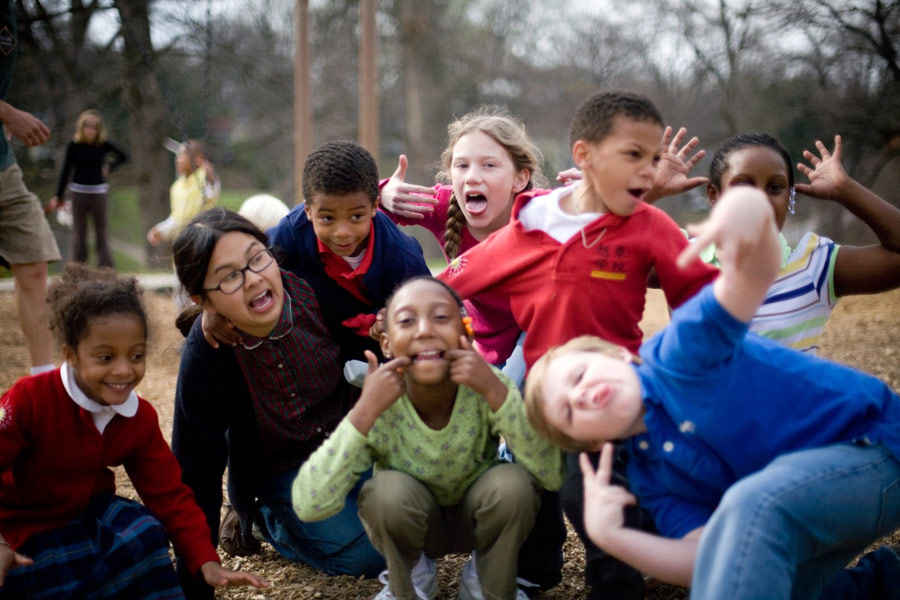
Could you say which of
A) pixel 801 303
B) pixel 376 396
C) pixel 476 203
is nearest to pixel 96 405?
pixel 376 396

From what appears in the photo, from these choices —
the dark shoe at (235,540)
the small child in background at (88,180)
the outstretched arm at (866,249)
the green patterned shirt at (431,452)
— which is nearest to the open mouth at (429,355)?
the green patterned shirt at (431,452)

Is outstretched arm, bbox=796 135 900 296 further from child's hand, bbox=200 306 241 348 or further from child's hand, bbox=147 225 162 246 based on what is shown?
child's hand, bbox=147 225 162 246

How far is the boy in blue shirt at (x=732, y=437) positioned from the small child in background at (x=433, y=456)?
18 centimetres

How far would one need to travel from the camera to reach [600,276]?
215 centimetres

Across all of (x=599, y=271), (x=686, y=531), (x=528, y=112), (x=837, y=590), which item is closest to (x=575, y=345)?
(x=599, y=271)

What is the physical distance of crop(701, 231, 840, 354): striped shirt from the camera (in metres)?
2.44

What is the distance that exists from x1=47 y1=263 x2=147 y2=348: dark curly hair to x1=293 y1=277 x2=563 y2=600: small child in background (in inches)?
26.1

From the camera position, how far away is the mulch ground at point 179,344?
7.97ft

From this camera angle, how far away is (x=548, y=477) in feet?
6.78

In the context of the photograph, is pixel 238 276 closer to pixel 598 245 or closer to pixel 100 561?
pixel 100 561

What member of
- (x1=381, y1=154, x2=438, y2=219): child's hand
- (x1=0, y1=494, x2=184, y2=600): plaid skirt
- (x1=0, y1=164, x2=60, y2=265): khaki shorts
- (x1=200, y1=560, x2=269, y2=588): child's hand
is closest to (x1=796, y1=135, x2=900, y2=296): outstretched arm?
(x1=381, y1=154, x2=438, y2=219): child's hand

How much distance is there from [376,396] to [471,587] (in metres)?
0.63

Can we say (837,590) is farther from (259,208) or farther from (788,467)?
(259,208)

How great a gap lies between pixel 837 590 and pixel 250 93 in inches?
579
